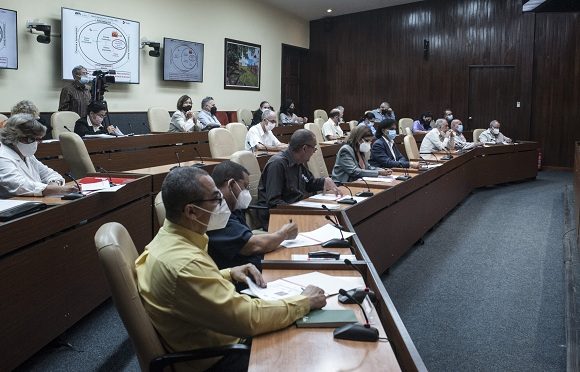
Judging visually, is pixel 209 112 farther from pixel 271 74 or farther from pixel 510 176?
pixel 510 176

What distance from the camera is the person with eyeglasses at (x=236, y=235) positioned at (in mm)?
2443

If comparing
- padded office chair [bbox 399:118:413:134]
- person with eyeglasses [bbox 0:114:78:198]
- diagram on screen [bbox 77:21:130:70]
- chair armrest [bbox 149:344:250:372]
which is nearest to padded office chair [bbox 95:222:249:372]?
chair armrest [bbox 149:344:250:372]

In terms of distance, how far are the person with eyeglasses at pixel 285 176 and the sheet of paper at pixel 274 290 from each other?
1.60 meters

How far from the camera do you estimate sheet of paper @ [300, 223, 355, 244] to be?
107 inches

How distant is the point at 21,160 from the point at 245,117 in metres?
7.28

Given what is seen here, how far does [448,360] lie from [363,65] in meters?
11.3

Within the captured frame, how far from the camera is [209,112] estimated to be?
8.91 metres

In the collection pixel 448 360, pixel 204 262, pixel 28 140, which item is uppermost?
pixel 28 140

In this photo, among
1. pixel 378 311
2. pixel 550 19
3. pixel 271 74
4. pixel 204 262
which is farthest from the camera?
pixel 271 74

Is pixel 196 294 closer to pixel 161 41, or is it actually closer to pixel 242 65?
pixel 161 41

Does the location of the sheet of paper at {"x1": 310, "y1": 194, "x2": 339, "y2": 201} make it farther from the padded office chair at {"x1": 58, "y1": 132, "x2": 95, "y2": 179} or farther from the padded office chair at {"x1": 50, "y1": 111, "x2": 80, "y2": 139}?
the padded office chair at {"x1": 50, "y1": 111, "x2": 80, "y2": 139}

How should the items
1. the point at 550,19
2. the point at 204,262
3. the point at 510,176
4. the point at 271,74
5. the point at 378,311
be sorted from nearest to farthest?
1. the point at 204,262
2. the point at 378,311
3. the point at 510,176
4. the point at 550,19
5. the point at 271,74

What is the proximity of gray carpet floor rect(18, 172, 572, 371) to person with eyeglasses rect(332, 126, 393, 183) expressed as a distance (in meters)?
0.82

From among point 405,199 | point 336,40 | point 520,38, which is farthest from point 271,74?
point 405,199
